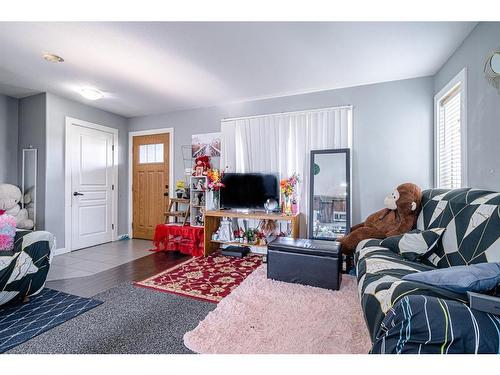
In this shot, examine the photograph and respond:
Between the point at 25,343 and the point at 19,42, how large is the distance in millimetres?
2429

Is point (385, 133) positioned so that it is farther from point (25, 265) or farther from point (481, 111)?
point (25, 265)

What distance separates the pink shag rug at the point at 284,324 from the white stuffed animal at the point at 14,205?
10.4ft

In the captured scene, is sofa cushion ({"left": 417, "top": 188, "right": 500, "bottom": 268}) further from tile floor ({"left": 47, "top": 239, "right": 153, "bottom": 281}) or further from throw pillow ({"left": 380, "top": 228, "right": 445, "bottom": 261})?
tile floor ({"left": 47, "top": 239, "right": 153, "bottom": 281})

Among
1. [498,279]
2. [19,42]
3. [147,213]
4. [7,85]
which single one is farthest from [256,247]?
[7,85]

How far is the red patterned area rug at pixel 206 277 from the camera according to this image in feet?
7.58

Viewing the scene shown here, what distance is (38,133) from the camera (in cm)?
345

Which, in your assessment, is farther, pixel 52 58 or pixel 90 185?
pixel 90 185

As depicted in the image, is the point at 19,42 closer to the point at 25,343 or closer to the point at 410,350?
the point at 25,343

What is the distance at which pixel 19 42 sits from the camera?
2.12 metres

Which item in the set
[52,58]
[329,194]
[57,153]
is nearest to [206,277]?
[329,194]

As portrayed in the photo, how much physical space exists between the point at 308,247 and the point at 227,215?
1.26 meters

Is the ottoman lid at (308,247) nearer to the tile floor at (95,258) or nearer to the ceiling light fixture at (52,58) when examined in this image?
the tile floor at (95,258)

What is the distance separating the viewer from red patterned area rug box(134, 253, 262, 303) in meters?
2.31

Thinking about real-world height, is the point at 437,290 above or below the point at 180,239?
above
